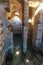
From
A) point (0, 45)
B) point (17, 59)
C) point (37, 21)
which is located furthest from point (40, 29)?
point (0, 45)

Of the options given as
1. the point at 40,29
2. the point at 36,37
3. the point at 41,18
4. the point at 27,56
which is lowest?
the point at 27,56

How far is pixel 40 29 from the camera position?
7.96m

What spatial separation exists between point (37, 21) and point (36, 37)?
3.19 ft

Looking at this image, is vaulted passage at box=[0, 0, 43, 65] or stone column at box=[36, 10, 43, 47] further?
stone column at box=[36, 10, 43, 47]

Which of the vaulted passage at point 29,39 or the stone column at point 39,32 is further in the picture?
the stone column at point 39,32

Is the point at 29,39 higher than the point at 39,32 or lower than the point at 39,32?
lower

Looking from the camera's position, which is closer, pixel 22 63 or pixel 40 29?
pixel 22 63

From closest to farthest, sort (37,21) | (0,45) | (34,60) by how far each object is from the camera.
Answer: (0,45)
(34,60)
(37,21)

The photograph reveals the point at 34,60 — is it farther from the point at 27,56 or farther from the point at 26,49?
the point at 26,49

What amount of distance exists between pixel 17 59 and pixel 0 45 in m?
4.90

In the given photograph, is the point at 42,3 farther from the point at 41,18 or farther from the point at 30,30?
the point at 30,30

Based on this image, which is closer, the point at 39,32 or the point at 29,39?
the point at 39,32

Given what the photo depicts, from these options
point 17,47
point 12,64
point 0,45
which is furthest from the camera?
point 17,47

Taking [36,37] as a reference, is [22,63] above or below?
Answer: below
